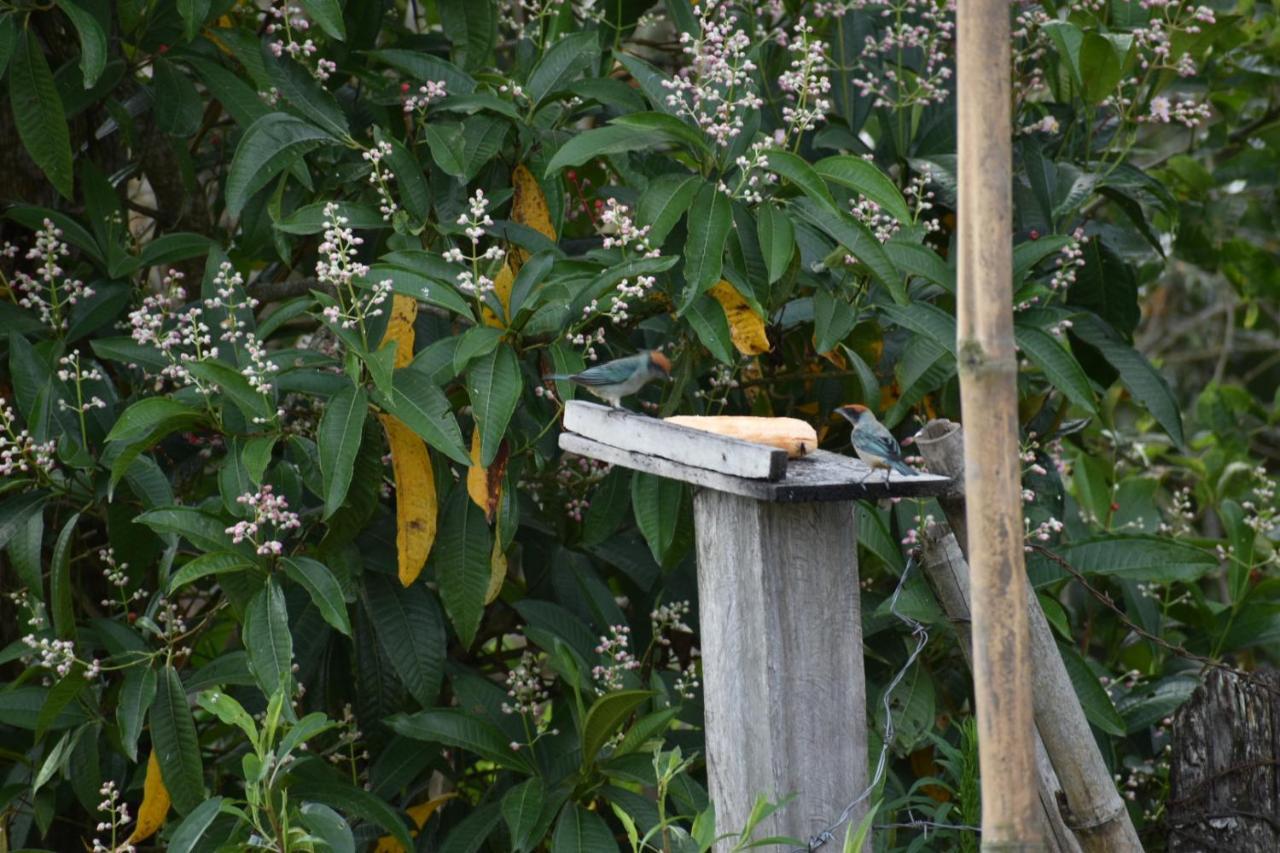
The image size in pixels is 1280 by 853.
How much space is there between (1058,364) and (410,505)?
156 cm

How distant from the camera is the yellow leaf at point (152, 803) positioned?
3.38 m

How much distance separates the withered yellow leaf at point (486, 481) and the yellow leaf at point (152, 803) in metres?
0.99

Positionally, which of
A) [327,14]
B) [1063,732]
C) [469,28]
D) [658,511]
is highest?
[469,28]

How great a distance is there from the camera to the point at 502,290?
344 centimetres

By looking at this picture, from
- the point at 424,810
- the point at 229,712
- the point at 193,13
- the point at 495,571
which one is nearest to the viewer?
the point at 229,712

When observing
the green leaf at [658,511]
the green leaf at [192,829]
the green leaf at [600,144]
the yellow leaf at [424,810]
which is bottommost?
the yellow leaf at [424,810]

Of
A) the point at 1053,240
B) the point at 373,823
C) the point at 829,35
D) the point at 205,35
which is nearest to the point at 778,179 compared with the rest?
the point at 1053,240

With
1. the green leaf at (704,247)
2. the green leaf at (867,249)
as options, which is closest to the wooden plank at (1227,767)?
the green leaf at (867,249)

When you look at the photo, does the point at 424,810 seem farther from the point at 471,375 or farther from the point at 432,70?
the point at 432,70

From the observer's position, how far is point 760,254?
3451mm

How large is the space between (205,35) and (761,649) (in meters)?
2.36

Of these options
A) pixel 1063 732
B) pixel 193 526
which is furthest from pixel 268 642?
→ pixel 1063 732

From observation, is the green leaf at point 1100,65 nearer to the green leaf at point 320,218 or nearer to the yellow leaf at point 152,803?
the green leaf at point 320,218

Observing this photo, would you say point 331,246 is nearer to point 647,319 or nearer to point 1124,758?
point 647,319
